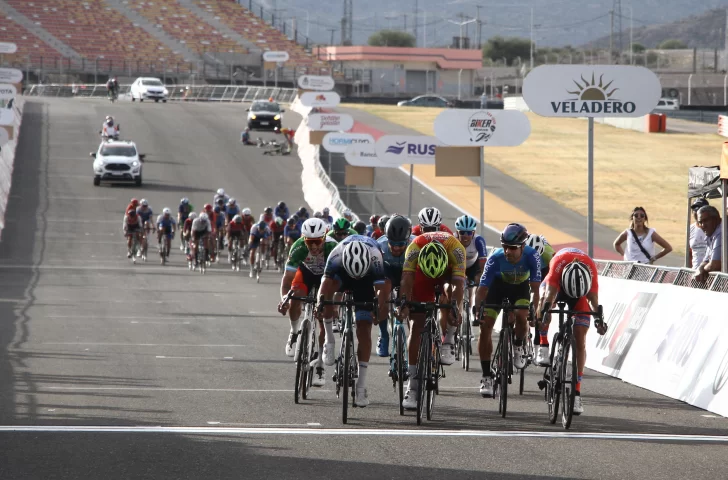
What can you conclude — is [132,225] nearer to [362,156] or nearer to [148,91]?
[362,156]

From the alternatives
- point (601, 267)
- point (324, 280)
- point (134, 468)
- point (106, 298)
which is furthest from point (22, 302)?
point (134, 468)

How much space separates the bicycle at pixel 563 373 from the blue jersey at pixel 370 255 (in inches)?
57.9

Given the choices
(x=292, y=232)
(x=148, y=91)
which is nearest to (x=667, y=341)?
(x=292, y=232)

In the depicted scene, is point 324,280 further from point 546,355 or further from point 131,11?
point 131,11

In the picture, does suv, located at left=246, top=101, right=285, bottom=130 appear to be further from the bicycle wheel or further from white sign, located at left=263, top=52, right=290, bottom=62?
the bicycle wheel

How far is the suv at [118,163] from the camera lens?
1927 inches

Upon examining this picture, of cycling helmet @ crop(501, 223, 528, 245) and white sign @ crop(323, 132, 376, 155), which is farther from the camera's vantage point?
white sign @ crop(323, 132, 376, 155)

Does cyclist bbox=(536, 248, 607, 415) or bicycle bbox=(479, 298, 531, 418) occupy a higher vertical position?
cyclist bbox=(536, 248, 607, 415)

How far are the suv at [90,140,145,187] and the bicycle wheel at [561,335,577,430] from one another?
130 ft

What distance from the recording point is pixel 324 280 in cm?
1123

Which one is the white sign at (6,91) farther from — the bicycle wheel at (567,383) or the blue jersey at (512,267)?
the bicycle wheel at (567,383)

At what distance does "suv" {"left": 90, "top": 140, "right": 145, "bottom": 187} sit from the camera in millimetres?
48938

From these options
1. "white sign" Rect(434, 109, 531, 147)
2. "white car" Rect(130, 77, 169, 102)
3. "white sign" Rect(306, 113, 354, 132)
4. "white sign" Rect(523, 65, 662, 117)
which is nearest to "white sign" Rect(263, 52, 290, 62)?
"white car" Rect(130, 77, 169, 102)

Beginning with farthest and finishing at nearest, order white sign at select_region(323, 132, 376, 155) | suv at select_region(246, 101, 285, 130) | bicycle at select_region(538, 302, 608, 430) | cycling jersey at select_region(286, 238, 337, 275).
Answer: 1. suv at select_region(246, 101, 285, 130)
2. white sign at select_region(323, 132, 376, 155)
3. cycling jersey at select_region(286, 238, 337, 275)
4. bicycle at select_region(538, 302, 608, 430)
